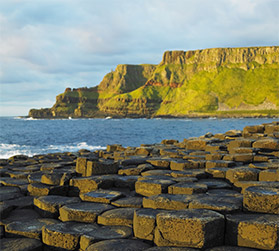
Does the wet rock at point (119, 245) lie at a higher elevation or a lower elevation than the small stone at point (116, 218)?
lower

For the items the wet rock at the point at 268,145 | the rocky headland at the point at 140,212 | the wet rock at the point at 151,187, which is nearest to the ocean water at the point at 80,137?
the wet rock at the point at 268,145

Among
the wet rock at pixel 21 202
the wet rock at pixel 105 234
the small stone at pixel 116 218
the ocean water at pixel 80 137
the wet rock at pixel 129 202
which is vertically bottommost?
the ocean water at pixel 80 137

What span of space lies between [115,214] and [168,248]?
4.38 feet

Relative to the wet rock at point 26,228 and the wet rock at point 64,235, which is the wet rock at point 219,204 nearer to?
the wet rock at point 64,235

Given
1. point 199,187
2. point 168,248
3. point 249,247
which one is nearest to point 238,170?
point 199,187

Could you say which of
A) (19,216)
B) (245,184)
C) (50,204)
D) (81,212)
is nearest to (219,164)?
(245,184)

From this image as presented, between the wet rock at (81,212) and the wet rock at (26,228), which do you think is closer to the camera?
the wet rock at (26,228)

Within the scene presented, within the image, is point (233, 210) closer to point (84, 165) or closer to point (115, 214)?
point (115, 214)

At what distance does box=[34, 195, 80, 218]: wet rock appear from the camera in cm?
541

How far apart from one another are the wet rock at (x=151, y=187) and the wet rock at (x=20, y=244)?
2.23m

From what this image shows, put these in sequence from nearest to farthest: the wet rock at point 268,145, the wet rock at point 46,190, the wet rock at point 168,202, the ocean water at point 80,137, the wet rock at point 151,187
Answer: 1. the wet rock at point 168,202
2. the wet rock at point 151,187
3. the wet rock at point 46,190
4. the wet rock at point 268,145
5. the ocean water at point 80,137

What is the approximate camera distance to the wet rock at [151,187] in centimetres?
575

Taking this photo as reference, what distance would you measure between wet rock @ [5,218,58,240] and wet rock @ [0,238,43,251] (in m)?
0.12

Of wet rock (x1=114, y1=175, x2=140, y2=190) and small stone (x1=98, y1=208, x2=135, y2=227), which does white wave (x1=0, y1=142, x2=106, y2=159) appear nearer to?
wet rock (x1=114, y1=175, x2=140, y2=190)
